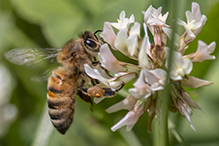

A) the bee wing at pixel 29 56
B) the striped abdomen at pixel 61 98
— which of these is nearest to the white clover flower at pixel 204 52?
the striped abdomen at pixel 61 98

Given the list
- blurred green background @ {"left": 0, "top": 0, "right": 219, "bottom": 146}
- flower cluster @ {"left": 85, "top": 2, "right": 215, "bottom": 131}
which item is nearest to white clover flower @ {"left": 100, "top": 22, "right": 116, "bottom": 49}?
flower cluster @ {"left": 85, "top": 2, "right": 215, "bottom": 131}

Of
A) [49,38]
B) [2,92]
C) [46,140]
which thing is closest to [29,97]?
[2,92]

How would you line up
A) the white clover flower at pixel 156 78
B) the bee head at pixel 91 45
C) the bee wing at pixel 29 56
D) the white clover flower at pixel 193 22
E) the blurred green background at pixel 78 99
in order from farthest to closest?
the blurred green background at pixel 78 99 → the bee wing at pixel 29 56 → the bee head at pixel 91 45 → the white clover flower at pixel 193 22 → the white clover flower at pixel 156 78

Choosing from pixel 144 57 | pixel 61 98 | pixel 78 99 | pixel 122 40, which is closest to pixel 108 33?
pixel 122 40

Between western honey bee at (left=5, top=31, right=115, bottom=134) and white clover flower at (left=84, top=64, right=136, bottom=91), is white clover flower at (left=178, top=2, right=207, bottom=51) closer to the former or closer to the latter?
white clover flower at (left=84, top=64, right=136, bottom=91)

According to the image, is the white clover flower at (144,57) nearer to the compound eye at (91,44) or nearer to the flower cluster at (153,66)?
the flower cluster at (153,66)

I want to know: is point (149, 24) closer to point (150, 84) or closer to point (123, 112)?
point (150, 84)
